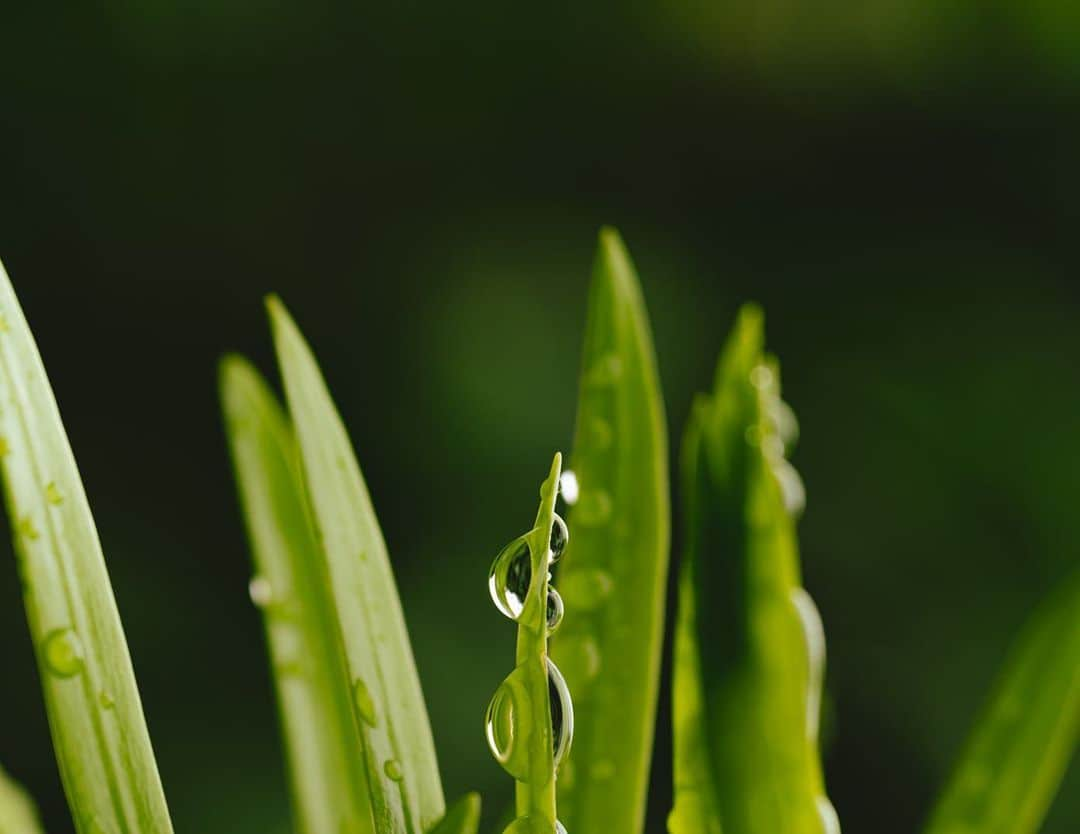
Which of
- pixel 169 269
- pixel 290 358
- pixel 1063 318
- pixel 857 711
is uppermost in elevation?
pixel 169 269

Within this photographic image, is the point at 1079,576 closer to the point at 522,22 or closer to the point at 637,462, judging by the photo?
the point at 637,462

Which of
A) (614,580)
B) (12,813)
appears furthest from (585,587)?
(12,813)

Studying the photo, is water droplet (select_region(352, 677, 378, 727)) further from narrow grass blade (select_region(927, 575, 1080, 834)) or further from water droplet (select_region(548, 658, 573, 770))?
narrow grass blade (select_region(927, 575, 1080, 834))

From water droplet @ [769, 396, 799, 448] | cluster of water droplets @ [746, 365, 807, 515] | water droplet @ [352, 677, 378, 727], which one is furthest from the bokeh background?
water droplet @ [352, 677, 378, 727]

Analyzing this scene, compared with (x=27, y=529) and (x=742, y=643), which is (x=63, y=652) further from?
(x=742, y=643)

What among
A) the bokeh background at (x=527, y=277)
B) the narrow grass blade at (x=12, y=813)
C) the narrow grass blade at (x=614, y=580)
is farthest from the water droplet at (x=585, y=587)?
the bokeh background at (x=527, y=277)

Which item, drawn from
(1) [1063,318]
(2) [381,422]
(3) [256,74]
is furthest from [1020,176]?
(3) [256,74]
